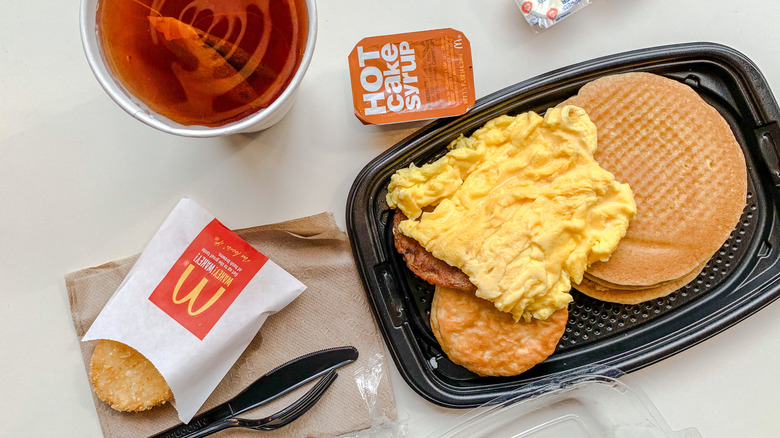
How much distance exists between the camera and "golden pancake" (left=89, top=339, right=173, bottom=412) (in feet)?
5.22

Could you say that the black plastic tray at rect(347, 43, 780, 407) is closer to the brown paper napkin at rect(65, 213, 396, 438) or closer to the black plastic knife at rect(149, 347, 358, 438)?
the brown paper napkin at rect(65, 213, 396, 438)

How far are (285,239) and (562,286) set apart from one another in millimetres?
814

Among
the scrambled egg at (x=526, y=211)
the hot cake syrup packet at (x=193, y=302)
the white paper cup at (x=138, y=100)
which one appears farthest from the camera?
the hot cake syrup packet at (x=193, y=302)

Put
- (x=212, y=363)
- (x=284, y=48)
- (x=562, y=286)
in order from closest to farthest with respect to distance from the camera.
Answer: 1. (x=284, y=48)
2. (x=562, y=286)
3. (x=212, y=363)

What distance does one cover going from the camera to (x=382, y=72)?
153 centimetres

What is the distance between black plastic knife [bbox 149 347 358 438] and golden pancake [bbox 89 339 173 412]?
11 centimetres

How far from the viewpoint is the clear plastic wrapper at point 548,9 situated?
64.0 inches

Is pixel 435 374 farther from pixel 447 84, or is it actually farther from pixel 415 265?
pixel 447 84

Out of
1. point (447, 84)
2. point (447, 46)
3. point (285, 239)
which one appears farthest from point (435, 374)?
point (447, 46)

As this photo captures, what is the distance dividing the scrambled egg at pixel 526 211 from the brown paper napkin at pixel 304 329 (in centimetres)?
30

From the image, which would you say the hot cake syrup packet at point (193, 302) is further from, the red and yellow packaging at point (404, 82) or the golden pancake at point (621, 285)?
the golden pancake at point (621, 285)

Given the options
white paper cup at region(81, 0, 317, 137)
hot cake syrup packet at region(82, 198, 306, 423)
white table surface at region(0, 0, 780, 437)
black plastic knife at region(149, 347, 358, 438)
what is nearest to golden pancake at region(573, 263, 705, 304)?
white table surface at region(0, 0, 780, 437)

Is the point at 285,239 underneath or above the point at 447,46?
underneath

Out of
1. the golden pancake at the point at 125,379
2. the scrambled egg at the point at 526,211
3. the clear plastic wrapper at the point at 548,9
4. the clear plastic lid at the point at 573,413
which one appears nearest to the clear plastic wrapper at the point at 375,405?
the clear plastic lid at the point at 573,413
